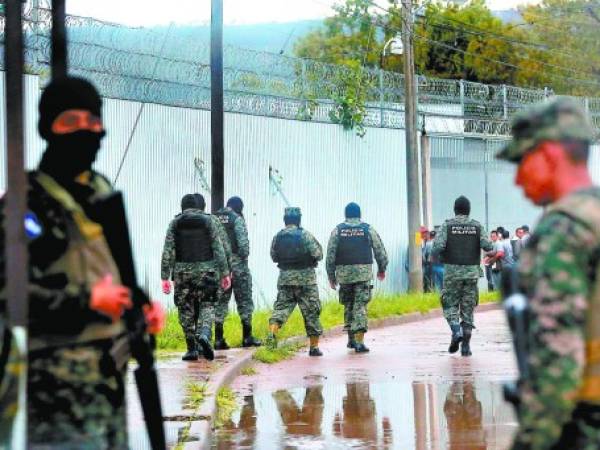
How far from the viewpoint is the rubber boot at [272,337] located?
17.1 m

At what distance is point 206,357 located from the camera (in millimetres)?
15406

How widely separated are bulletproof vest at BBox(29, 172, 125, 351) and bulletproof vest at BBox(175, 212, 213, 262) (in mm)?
10687

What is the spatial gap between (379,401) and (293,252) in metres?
4.42

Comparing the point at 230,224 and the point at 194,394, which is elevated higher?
the point at 230,224

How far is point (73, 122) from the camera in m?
4.78

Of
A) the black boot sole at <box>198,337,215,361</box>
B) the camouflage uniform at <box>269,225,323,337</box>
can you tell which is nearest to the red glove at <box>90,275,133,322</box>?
the black boot sole at <box>198,337,215,361</box>

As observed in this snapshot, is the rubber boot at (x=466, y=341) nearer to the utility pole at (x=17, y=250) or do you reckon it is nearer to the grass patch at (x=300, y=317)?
the grass patch at (x=300, y=317)

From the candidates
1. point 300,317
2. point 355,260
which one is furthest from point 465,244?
point 300,317

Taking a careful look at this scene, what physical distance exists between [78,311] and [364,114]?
80.4 feet

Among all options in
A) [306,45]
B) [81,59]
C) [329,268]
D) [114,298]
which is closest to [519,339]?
[114,298]

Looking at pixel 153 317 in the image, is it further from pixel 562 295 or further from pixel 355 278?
pixel 355 278

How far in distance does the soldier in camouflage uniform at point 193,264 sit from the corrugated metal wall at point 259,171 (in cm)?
282

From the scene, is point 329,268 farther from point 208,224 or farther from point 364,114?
point 364,114

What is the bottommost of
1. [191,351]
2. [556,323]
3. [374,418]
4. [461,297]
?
[374,418]
